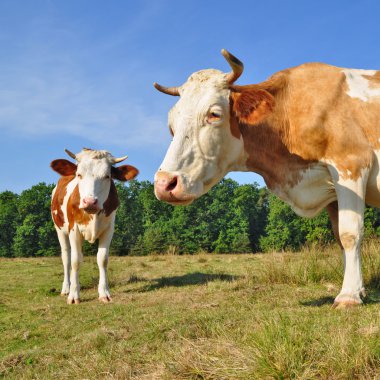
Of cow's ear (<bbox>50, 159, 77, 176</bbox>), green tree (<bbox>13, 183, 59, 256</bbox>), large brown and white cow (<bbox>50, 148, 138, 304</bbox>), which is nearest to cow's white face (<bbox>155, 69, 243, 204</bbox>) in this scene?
large brown and white cow (<bbox>50, 148, 138, 304</bbox>)

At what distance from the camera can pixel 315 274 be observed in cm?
714

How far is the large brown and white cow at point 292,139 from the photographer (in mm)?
4219

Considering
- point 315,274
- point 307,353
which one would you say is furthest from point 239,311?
point 315,274

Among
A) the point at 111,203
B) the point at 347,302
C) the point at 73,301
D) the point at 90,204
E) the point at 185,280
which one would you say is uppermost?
the point at 111,203

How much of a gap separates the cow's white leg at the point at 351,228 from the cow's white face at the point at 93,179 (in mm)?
4747

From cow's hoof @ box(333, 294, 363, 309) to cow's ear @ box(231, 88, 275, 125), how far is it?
6.59 ft

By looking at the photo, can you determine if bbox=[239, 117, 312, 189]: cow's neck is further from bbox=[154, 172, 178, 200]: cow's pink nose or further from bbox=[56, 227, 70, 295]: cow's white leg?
bbox=[56, 227, 70, 295]: cow's white leg

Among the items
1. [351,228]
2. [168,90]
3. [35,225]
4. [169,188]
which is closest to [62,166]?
[168,90]

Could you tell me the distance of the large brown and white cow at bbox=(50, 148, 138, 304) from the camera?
7938 mm

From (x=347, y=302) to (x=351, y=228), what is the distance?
73 cm

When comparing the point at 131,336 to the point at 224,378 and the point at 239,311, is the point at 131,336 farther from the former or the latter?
the point at 224,378

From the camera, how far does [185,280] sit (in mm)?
9508

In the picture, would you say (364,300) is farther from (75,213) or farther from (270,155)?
(75,213)

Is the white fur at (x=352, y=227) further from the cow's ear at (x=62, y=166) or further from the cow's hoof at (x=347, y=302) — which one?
the cow's ear at (x=62, y=166)
